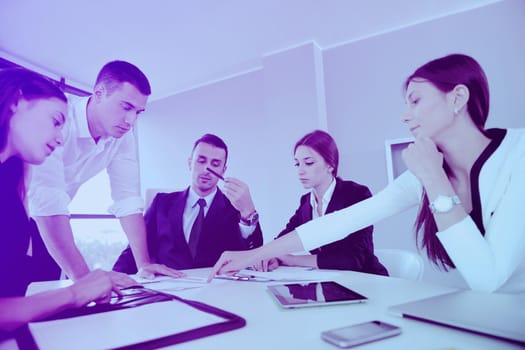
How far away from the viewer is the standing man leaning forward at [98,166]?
109 cm

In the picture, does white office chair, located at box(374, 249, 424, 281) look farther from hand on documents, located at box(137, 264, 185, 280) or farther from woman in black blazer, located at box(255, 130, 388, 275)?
hand on documents, located at box(137, 264, 185, 280)

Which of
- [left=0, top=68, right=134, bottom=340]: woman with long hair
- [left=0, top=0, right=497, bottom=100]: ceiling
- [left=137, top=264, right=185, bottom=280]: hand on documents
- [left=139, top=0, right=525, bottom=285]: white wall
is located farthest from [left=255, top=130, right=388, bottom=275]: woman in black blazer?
[left=0, top=0, right=497, bottom=100]: ceiling

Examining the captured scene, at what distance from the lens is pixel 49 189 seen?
1078 mm

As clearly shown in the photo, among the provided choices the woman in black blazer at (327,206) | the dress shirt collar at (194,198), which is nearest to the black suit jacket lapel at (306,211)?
the woman in black blazer at (327,206)

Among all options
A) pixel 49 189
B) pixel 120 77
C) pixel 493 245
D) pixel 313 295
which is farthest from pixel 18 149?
pixel 493 245

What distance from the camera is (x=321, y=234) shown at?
0.91 m

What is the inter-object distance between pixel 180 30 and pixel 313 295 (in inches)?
80.4

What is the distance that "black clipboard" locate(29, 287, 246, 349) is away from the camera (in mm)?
423

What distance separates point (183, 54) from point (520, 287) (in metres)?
2.08

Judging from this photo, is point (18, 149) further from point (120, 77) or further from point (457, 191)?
point (457, 191)

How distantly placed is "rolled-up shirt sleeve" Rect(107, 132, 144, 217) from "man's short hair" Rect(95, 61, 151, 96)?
0.90 feet

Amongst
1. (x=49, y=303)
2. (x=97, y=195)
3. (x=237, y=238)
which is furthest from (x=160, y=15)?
(x=49, y=303)

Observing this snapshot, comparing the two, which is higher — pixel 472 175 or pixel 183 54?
pixel 183 54

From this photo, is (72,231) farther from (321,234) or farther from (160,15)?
(160,15)
